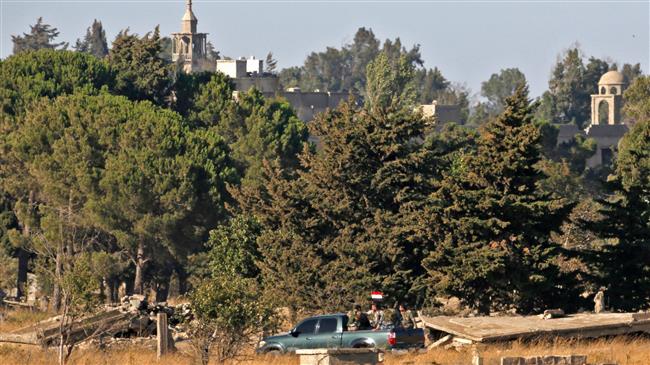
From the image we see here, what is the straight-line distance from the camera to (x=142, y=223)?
68938 millimetres

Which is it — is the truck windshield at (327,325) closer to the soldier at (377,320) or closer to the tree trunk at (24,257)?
the soldier at (377,320)

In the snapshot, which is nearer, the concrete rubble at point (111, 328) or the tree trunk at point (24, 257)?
the concrete rubble at point (111, 328)

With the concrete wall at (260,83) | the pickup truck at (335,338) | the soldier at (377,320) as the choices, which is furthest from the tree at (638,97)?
the pickup truck at (335,338)

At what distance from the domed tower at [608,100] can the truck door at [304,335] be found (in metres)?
137

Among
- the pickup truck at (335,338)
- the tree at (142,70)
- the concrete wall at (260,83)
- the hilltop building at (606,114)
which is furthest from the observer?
the hilltop building at (606,114)

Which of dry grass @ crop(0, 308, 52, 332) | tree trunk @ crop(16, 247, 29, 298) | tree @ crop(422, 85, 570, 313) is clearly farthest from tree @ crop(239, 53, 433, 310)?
tree trunk @ crop(16, 247, 29, 298)

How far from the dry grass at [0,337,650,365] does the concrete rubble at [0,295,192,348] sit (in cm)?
62

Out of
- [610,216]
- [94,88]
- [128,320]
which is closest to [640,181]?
[610,216]

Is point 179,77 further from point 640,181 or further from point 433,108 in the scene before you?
point 433,108

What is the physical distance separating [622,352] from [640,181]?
1881 cm

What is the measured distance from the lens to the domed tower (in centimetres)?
17562

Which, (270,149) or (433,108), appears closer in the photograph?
(270,149)

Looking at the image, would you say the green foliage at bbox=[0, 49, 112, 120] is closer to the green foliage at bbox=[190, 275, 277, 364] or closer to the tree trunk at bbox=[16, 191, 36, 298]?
the tree trunk at bbox=[16, 191, 36, 298]

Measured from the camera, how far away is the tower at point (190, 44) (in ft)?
558
